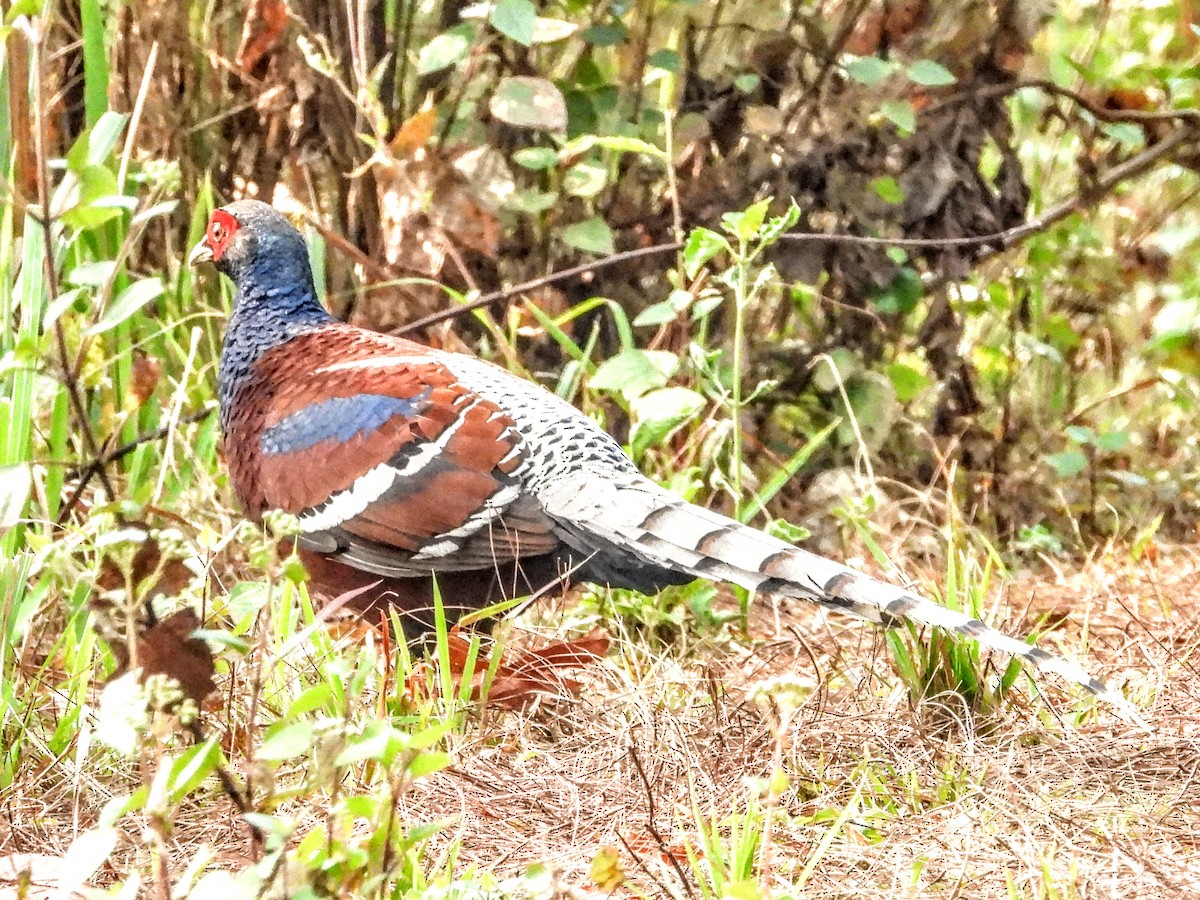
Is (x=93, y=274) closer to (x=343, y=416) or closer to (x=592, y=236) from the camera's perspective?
(x=343, y=416)

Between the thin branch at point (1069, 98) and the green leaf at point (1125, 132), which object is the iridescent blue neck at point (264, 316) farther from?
the green leaf at point (1125, 132)

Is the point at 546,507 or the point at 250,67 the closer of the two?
the point at 546,507

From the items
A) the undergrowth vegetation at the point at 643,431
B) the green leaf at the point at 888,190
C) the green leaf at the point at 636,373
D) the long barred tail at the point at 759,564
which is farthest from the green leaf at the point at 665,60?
the long barred tail at the point at 759,564

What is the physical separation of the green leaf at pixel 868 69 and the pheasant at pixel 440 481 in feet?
4.47

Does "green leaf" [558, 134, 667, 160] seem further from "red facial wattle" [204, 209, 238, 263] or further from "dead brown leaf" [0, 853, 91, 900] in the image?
"dead brown leaf" [0, 853, 91, 900]

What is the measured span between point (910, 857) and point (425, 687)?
1.17 m

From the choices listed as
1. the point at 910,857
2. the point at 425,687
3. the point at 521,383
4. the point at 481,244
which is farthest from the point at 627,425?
the point at 910,857

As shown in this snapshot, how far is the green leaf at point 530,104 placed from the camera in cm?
413

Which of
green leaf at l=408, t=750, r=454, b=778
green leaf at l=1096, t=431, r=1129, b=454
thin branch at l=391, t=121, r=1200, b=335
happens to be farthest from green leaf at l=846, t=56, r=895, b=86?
green leaf at l=408, t=750, r=454, b=778

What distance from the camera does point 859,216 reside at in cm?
478

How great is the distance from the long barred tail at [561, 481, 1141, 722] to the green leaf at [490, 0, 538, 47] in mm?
1185

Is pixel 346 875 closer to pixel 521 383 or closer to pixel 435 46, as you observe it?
pixel 521 383

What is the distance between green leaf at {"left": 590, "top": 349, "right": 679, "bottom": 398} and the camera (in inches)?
147

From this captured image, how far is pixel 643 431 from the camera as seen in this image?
374 centimetres
